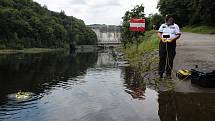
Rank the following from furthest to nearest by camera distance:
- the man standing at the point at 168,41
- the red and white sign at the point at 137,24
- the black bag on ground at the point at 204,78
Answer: the red and white sign at the point at 137,24 < the man standing at the point at 168,41 < the black bag on ground at the point at 204,78

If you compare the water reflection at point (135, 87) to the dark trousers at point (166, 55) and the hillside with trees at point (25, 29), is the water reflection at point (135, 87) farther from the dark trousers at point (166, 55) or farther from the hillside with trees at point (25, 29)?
the hillside with trees at point (25, 29)

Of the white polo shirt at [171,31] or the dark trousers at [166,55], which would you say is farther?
the dark trousers at [166,55]

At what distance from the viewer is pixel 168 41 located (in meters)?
16.4

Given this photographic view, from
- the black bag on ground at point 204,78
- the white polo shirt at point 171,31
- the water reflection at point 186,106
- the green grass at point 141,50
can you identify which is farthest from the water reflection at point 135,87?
the green grass at point 141,50

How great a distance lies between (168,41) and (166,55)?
0.75 m

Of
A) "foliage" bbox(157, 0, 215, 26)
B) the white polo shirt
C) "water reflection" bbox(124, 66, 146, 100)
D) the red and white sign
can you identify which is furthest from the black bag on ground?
"foliage" bbox(157, 0, 215, 26)

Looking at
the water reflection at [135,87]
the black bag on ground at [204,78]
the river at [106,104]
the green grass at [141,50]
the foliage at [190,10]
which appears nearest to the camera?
the river at [106,104]

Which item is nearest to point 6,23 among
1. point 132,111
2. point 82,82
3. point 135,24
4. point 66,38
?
point 66,38

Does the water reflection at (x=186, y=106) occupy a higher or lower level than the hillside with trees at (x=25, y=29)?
lower

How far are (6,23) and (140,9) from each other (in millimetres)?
83300

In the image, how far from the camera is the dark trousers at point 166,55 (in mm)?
16734

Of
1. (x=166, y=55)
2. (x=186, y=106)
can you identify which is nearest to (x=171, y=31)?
(x=166, y=55)

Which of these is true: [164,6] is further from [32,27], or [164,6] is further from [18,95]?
[32,27]

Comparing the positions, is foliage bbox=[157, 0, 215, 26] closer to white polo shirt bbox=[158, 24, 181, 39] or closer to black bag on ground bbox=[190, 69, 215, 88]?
white polo shirt bbox=[158, 24, 181, 39]
